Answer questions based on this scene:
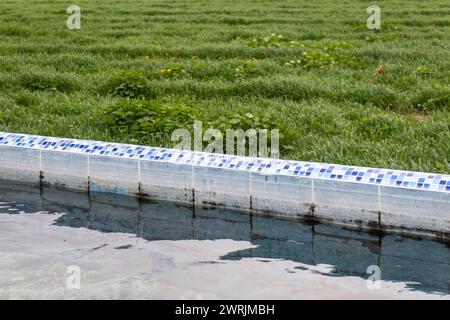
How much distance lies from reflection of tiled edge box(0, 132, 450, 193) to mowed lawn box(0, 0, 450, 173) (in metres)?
0.60

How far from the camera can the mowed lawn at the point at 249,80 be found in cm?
765

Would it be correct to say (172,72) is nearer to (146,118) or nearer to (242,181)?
(146,118)

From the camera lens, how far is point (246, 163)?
6.38m

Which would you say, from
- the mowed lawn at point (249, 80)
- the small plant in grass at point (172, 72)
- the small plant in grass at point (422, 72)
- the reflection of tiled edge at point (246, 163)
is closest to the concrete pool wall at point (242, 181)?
the reflection of tiled edge at point (246, 163)

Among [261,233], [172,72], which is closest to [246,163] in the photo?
[261,233]

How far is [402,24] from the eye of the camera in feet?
51.7

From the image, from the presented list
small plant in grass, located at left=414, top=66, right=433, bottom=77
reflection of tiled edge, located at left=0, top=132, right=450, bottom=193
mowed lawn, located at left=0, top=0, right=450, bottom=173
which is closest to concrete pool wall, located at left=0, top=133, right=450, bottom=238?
reflection of tiled edge, located at left=0, top=132, right=450, bottom=193

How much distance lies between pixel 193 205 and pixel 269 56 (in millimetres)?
5969

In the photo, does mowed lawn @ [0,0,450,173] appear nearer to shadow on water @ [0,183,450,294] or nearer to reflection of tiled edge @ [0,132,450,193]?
reflection of tiled edge @ [0,132,450,193]

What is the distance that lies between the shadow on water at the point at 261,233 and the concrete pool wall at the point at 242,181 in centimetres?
9

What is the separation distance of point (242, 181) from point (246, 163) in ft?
0.48

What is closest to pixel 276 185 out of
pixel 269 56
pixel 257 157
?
pixel 257 157
